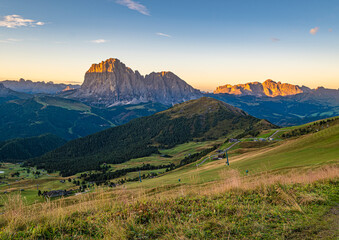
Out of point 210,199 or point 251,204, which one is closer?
point 251,204

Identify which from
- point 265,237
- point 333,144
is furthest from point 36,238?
point 333,144

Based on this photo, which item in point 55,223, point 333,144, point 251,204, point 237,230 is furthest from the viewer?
point 333,144

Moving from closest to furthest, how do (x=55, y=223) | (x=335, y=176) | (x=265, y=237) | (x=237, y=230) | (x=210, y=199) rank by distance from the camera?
1. (x=265, y=237)
2. (x=237, y=230)
3. (x=55, y=223)
4. (x=210, y=199)
5. (x=335, y=176)

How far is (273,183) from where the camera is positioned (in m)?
13.7

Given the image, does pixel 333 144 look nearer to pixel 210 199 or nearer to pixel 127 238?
pixel 210 199

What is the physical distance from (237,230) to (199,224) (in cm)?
146

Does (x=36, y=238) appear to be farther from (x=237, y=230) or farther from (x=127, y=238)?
(x=237, y=230)

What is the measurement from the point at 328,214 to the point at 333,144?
34.7 m

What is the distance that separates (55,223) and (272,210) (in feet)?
31.3

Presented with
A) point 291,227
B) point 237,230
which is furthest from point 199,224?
point 291,227

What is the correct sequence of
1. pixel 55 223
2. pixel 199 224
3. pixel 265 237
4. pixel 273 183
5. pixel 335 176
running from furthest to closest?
pixel 335 176, pixel 273 183, pixel 55 223, pixel 199 224, pixel 265 237

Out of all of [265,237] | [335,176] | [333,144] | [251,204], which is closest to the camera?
[265,237]

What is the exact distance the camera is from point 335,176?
15.2 m

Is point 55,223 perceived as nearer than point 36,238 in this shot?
No
